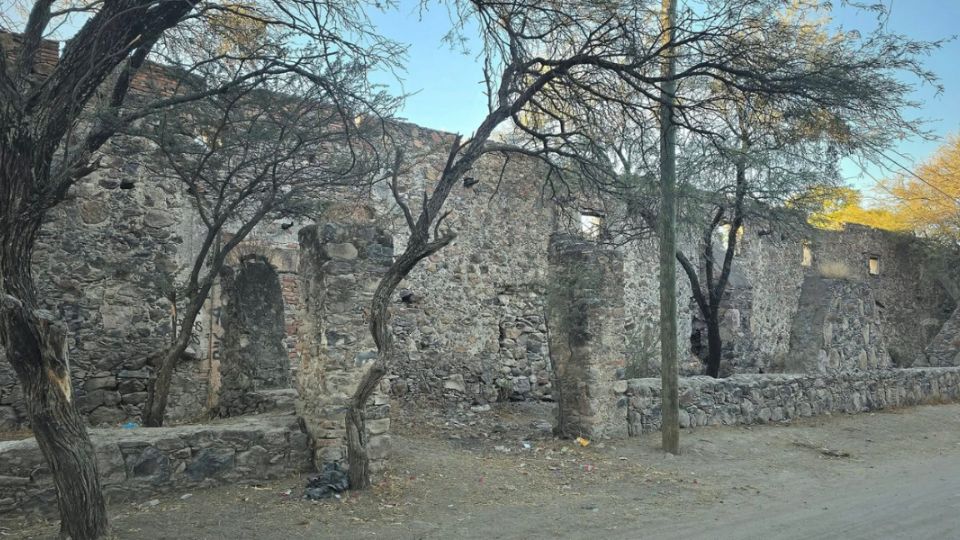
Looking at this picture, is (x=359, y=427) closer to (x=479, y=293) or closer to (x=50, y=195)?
(x=50, y=195)

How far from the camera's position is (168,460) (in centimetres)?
623

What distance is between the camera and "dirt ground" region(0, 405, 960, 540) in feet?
18.5

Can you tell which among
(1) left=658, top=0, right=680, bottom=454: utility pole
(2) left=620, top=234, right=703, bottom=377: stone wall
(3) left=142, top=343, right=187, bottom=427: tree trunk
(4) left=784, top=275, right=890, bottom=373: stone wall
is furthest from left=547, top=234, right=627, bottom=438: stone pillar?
(2) left=620, top=234, right=703, bottom=377: stone wall

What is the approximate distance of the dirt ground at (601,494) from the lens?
565 centimetres

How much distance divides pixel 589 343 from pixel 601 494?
269 cm

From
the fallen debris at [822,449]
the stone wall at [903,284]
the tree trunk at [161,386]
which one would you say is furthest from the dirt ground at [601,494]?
the stone wall at [903,284]

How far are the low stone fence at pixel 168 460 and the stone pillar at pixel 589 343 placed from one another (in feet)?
12.9

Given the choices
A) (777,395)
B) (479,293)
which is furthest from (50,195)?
(777,395)

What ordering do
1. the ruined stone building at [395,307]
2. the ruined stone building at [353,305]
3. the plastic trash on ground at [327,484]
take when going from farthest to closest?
1. the ruined stone building at [395,307]
2. the ruined stone building at [353,305]
3. the plastic trash on ground at [327,484]

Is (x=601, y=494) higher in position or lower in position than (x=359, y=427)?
lower

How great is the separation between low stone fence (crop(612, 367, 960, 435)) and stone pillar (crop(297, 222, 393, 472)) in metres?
4.03

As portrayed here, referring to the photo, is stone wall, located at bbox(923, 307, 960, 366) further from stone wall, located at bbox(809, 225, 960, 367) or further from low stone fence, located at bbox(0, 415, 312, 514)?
low stone fence, located at bbox(0, 415, 312, 514)

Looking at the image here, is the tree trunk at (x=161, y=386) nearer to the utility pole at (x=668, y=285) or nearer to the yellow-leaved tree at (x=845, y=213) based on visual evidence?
the utility pole at (x=668, y=285)

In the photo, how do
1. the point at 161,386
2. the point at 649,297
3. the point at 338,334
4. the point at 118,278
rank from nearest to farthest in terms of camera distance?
the point at 338,334
the point at 161,386
the point at 118,278
the point at 649,297
